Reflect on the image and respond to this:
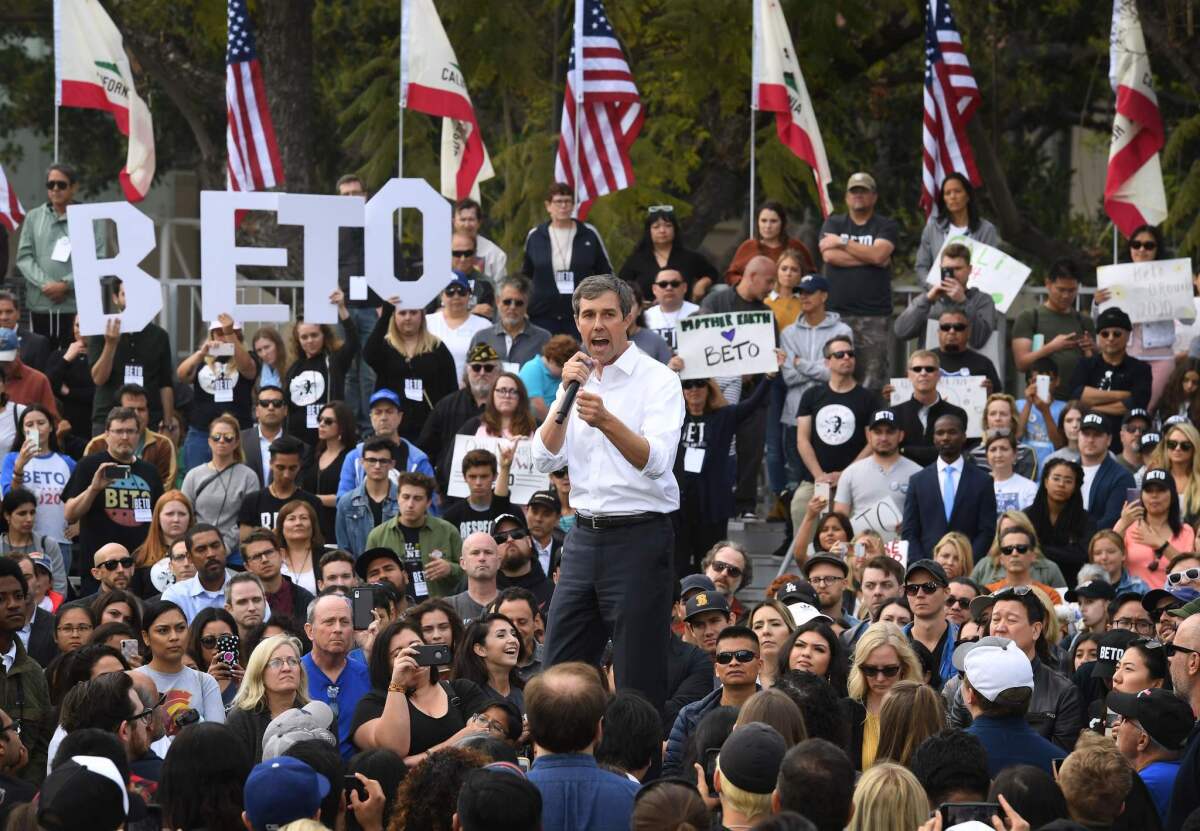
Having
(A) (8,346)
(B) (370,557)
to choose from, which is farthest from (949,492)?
(A) (8,346)

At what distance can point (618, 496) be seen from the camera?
333 inches

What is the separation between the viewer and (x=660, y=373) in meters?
8.44

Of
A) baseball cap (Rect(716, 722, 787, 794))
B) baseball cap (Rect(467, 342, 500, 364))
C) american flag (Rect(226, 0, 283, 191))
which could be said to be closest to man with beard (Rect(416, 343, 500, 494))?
baseball cap (Rect(467, 342, 500, 364))

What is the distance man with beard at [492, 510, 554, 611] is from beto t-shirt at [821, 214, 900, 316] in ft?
15.5

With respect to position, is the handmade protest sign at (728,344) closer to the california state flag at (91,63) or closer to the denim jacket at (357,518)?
the denim jacket at (357,518)

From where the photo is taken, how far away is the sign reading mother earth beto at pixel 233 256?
562 inches

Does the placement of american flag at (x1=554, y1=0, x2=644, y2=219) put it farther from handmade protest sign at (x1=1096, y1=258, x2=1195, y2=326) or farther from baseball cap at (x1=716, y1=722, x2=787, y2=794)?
baseball cap at (x1=716, y1=722, x2=787, y2=794)

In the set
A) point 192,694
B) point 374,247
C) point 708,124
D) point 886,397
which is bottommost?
point 192,694

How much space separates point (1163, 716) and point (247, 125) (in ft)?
37.8

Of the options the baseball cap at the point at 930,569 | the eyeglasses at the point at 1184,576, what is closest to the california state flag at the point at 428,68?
the baseball cap at the point at 930,569

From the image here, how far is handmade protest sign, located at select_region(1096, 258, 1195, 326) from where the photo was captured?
627 inches

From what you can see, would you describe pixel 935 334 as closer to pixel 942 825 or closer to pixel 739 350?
pixel 739 350

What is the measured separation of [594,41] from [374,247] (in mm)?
3626

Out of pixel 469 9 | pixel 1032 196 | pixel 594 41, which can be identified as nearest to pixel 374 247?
pixel 594 41
